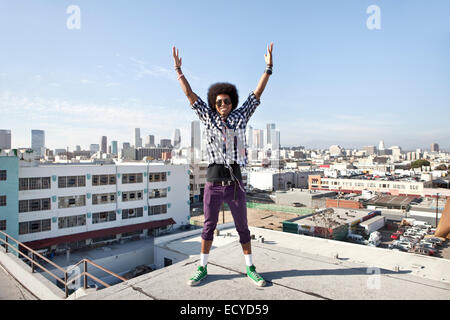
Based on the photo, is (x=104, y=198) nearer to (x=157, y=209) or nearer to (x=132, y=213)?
→ (x=132, y=213)

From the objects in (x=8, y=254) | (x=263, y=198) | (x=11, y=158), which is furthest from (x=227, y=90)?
(x=263, y=198)

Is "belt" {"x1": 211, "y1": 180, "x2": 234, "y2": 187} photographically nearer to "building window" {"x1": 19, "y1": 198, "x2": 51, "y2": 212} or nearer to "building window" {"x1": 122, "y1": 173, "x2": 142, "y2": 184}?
"building window" {"x1": 19, "y1": 198, "x2": 51, "y2": 212}

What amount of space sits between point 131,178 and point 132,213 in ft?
11.2

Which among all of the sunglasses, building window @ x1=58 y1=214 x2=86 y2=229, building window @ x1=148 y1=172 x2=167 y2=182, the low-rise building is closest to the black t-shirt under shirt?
the sunglasses

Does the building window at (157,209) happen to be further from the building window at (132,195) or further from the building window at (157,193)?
the building window at (132,195)

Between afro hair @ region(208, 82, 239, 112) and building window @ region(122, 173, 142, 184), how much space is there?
955 inches

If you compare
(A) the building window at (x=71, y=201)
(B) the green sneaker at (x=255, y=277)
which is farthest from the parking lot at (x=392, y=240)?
(A) the building window at (x=71, y=201)

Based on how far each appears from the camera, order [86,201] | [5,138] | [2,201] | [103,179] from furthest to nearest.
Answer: [5,138]
[103,179]
[86,201]
[2,201]

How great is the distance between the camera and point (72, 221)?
23.4m

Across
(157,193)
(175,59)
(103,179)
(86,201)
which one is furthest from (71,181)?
(175,59)

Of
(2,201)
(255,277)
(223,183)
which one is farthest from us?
(2,201)

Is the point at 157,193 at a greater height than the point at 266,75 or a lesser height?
lesser

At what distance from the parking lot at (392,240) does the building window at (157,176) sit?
22353mm
